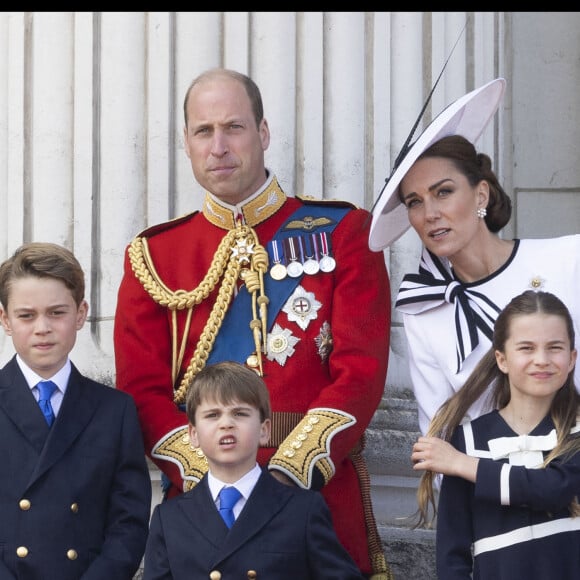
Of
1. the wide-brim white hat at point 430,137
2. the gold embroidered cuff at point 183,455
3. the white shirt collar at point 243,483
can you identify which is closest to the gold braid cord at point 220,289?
the gold embroidered cuff at point 183,455

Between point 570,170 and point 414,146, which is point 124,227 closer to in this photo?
point 414,146

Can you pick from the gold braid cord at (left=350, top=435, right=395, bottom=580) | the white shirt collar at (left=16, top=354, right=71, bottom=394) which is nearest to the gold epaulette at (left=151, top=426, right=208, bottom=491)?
the white shirt collar at (left=16, top=354, right=71, bottom=394)

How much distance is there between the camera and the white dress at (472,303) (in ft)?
12.6

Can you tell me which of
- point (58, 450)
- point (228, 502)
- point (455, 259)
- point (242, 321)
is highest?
point (455, 259)

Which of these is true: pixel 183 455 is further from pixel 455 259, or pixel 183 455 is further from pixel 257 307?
pixel 455 259

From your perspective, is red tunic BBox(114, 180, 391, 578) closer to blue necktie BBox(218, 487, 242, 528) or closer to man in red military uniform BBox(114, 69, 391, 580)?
man in red military uniform BBox(114, 69, 391, 580)

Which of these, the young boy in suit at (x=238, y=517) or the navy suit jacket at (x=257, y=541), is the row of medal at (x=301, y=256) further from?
the navy suit jacket at (x=257, y=541)

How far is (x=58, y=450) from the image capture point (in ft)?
12.1

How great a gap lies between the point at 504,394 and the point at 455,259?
455mm

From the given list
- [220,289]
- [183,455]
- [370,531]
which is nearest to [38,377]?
[183,455]

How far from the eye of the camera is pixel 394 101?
195 inches

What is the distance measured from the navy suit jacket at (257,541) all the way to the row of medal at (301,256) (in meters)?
0.70
